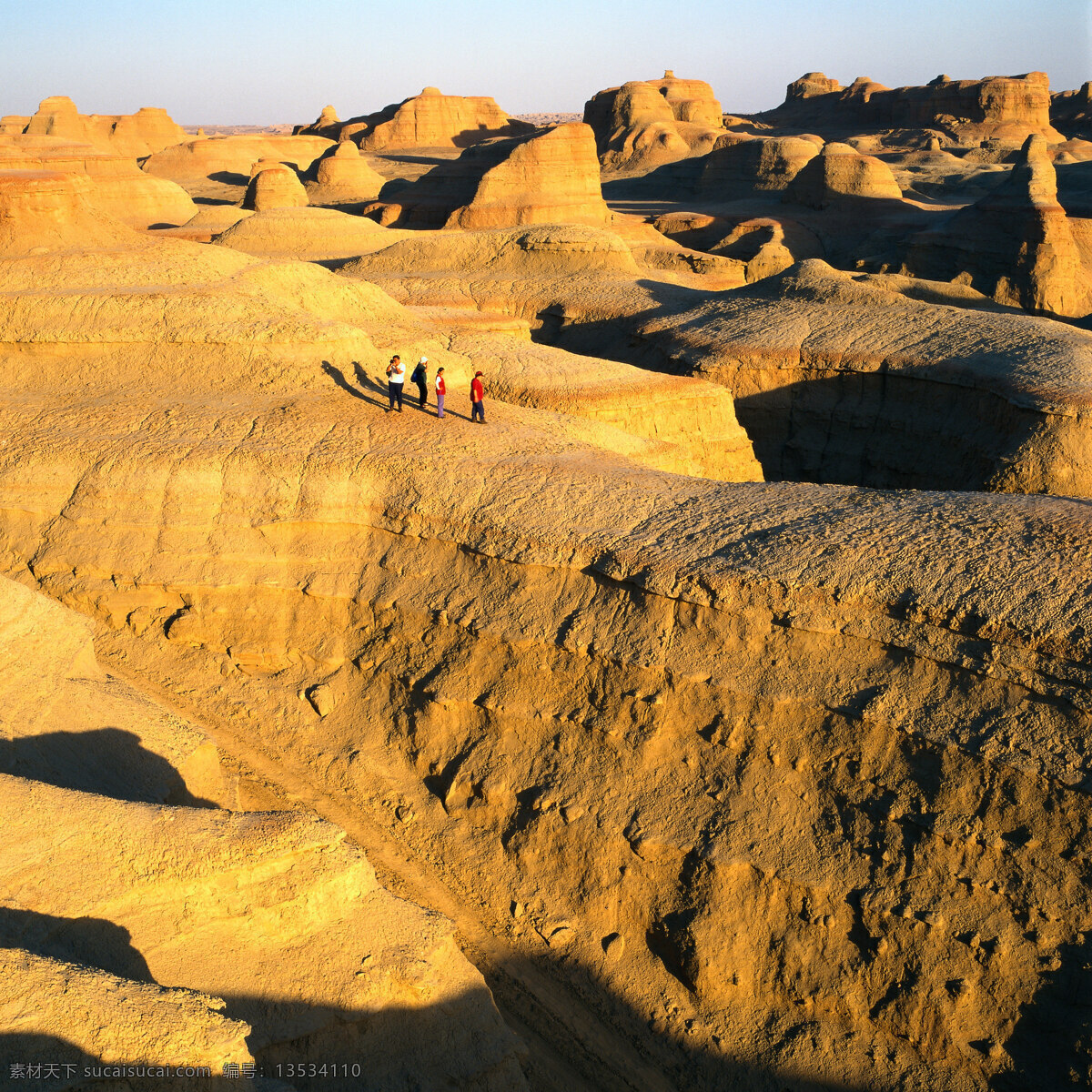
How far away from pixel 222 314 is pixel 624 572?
852 centimetres

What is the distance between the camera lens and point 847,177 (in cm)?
4169

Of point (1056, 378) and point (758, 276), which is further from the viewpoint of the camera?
point (758, 276)

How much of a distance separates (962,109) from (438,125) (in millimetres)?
37839

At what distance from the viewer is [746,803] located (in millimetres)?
8711

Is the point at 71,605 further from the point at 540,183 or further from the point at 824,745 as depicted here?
the point at 540,183

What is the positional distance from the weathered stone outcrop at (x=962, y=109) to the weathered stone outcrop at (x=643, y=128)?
14.7m

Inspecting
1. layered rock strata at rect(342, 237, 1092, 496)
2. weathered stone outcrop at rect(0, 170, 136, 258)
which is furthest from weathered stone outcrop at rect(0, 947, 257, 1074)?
layered rock strata at rect(342, 237, 1092, 496)

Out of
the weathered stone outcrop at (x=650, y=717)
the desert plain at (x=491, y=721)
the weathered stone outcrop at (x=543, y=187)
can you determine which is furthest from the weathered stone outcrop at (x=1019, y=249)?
the weathered stone outcrop at (x=650, y=717)

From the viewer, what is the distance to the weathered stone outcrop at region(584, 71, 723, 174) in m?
59.1

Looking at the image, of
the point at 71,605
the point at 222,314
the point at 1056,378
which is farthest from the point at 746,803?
the point at 1056,378

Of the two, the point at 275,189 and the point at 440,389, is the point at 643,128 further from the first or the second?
the point at 440,389

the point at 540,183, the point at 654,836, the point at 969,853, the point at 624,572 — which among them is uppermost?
the point at 540,183

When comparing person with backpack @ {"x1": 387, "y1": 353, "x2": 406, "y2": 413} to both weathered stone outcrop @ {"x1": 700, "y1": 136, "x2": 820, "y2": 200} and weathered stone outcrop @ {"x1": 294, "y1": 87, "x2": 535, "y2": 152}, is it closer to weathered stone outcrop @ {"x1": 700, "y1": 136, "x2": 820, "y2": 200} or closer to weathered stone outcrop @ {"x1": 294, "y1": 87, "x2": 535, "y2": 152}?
weathered stone outcrop @ {"x1": 700, "y1": 136, "x2": 820, "y2": 200}

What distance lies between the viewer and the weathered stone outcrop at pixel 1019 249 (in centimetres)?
3218
